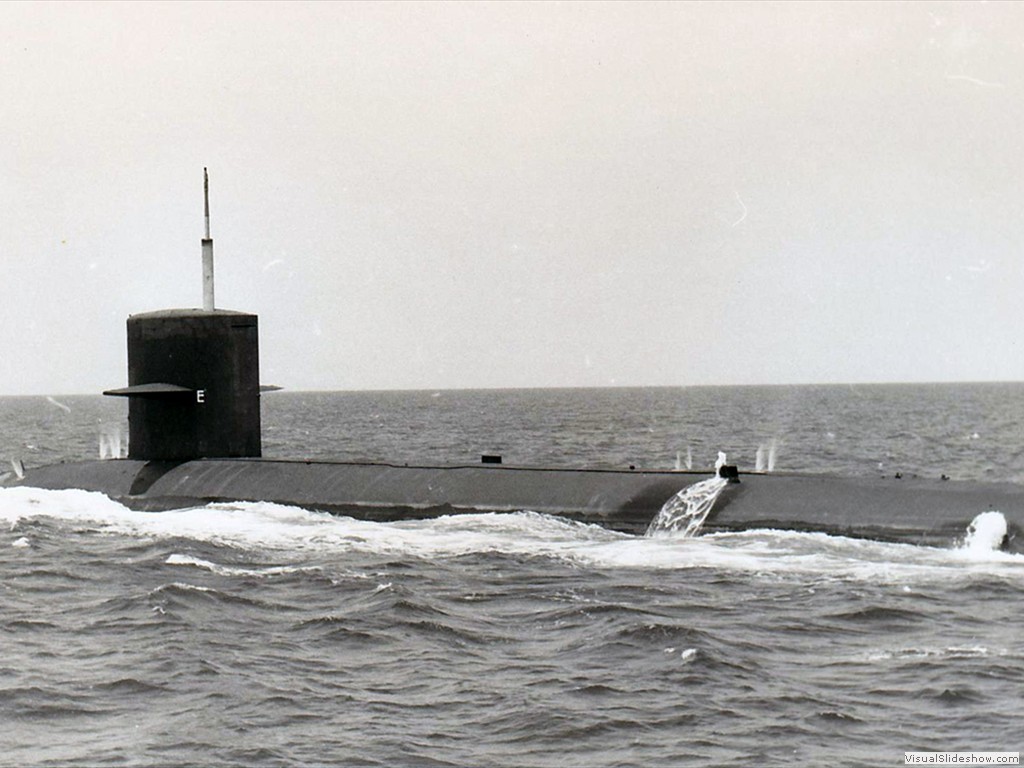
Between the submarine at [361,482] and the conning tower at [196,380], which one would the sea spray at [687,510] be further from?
the conning tower at [196,380]

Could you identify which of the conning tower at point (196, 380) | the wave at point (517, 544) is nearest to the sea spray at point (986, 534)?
the wave at point (517, 544)

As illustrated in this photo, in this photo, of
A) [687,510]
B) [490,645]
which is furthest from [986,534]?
[490,645]

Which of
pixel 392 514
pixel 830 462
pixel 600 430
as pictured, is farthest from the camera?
pixel 600 430

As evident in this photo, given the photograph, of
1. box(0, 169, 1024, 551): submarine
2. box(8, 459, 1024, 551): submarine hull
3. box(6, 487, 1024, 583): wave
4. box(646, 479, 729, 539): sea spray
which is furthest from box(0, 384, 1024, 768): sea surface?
box(0, 169, 1024, 551): submarine

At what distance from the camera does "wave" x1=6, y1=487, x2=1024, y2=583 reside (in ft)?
53.9

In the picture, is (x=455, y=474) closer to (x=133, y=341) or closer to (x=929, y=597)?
(x=133, y=341)

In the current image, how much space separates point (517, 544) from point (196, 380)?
8.80 meters

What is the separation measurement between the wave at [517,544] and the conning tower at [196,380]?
200 cm

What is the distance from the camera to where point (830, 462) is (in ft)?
153

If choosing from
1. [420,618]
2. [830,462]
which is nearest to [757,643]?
[420,618]

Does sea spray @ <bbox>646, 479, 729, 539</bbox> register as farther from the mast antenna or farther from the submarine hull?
the mast antenna

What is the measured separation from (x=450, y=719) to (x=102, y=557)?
390 inches

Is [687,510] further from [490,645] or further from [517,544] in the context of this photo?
[490,645]

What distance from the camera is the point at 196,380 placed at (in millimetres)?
24875
